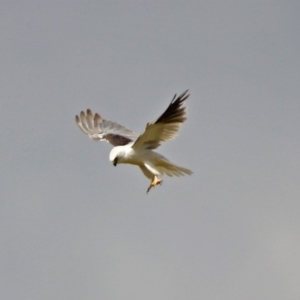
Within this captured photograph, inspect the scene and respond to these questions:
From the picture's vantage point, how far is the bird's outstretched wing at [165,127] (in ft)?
51.3

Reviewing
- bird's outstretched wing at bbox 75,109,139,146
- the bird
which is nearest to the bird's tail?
the bird

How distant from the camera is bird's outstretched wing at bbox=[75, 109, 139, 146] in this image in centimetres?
1884

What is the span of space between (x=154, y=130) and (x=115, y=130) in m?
3.89

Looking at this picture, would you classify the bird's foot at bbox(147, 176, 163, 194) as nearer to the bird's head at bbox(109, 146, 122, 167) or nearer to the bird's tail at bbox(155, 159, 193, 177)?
the bird's tail at bbox(155, 159, 193, 177)

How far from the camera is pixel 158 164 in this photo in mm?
16172

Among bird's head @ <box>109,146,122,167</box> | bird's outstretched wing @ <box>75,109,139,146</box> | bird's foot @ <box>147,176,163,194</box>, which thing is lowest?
bird's foot @ <box>147,176,163,194</box>

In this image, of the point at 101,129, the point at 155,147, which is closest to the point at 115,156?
the point at 155,147

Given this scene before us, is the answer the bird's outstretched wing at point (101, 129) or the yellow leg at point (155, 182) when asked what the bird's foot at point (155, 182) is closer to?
the yellow leg at point (155, 182)

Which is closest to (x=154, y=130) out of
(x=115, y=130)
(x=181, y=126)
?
(x=181, y=126)

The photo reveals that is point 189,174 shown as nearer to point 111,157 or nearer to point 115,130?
point 111,157

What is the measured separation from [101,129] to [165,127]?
159 inches

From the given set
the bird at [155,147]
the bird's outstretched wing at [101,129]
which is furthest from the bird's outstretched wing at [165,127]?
the bird's outstretched wing at [101,129]

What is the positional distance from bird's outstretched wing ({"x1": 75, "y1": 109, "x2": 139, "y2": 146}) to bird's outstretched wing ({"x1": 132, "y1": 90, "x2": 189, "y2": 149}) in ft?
6.58

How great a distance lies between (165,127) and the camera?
1600cm
